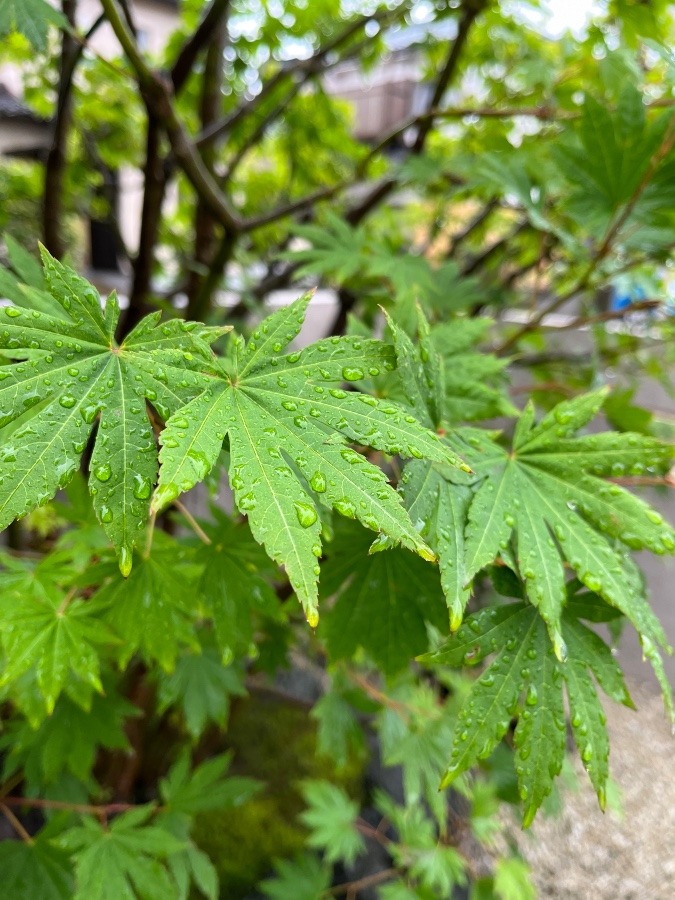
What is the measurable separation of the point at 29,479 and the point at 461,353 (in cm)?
55

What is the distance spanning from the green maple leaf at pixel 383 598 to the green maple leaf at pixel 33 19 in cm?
73

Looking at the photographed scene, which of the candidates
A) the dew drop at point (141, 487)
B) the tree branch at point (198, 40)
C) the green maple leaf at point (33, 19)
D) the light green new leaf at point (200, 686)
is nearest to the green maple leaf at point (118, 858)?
the light green new leaf at point (200, 686)

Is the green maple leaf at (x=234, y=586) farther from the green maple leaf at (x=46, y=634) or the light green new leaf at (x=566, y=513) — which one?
the light green new leaf at (x=566, y=513)

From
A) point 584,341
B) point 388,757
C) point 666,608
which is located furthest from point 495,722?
point 584,341

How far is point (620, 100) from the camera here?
32.9 inches

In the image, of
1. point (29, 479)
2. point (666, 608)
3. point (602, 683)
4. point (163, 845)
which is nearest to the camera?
point (29, 479)

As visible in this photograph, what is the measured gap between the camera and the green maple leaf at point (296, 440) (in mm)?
396

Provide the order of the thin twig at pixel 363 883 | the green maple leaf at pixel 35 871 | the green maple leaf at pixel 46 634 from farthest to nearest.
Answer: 1. the thin twig at pixel 363 883
2. the green maple leaf at pixel 35 871
3. the green maple leaf at pixel 46 634

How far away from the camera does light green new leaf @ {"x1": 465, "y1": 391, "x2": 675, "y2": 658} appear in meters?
0.49

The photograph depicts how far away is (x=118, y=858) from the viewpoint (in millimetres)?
806

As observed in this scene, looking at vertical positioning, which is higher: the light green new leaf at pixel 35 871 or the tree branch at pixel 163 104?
the tree branch at pixel 163 104

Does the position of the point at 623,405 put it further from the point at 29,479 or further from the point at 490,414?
the point at 29,479

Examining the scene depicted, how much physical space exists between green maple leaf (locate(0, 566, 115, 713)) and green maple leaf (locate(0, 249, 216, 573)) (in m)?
0.26

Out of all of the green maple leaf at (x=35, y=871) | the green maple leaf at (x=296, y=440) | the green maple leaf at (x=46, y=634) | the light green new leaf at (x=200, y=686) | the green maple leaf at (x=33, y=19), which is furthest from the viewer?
the light green new leaf at (x=200, y=686)
